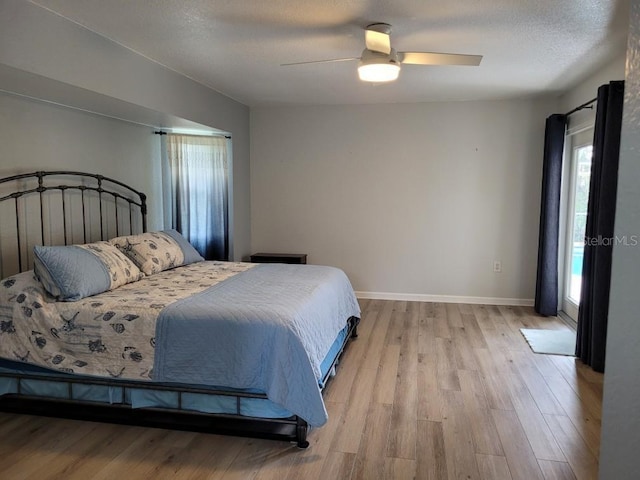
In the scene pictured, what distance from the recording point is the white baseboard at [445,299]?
5512 millimetres

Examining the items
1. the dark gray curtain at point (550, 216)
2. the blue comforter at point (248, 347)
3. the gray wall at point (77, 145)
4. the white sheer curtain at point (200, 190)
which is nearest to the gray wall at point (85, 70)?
the gray wall at point (77, 145)

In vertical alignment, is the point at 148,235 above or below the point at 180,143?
below

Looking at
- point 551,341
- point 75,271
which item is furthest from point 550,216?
point 75,271

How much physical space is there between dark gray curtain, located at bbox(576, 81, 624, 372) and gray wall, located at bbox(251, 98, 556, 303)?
1.76 meters

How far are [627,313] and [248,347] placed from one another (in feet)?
6.78

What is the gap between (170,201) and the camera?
17.1 ft

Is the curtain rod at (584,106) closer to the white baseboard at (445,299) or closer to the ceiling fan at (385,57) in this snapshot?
the ceiling fan at (385,57)

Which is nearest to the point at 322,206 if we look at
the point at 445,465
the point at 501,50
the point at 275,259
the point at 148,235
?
the point at 275,259

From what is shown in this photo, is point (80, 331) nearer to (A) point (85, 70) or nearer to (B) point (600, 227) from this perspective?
(A) point (85, 70)

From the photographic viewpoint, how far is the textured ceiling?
8.68 ft

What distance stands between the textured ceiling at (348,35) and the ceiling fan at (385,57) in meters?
0.10

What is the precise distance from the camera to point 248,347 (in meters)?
2.52

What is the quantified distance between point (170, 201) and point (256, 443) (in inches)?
132

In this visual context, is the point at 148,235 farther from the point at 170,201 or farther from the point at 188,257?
the point at 170,201
